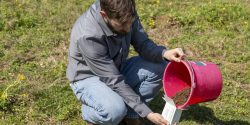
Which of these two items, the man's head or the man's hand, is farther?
the man's hand

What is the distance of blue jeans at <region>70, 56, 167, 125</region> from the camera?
11.1ft

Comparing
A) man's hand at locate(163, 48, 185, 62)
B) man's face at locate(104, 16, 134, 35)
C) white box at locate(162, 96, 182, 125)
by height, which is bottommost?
white box at locate(162, 96, 182, 125)

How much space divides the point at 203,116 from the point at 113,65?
1.09 metres

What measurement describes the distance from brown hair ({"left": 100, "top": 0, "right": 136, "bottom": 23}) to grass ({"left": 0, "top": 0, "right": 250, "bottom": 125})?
110 cm

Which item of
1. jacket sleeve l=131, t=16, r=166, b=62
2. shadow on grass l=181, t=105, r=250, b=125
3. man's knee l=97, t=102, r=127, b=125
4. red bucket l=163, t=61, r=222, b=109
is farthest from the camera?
shadow on grass l=181, t=105, r=250, b=125

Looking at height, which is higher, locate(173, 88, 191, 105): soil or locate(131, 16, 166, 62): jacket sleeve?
locate(131, 16, 166, 62): jacket sleeve

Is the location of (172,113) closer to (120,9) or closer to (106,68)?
(106,68)

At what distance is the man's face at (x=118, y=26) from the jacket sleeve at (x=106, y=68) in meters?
0.12

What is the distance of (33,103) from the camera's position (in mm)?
4047

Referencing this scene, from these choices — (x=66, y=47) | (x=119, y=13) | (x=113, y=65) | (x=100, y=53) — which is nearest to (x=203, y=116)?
(x=113, y=65)

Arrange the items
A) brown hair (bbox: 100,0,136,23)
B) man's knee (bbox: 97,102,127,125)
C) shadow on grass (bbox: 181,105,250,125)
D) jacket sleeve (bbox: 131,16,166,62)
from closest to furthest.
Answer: brown hair (bbox: 100,0,136,23) → man's knee (bbox: 97,102,127,125) → jacket sleeve (bbox: 131,16,166,62) → shadow on grass (bbox: 181,105,250,125)

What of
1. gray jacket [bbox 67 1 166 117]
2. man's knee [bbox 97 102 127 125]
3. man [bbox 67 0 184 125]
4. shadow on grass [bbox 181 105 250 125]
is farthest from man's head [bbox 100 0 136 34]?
shadow on grass [bbox 181 105 250 125]

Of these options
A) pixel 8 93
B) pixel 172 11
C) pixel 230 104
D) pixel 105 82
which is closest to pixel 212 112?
pixel 230 104

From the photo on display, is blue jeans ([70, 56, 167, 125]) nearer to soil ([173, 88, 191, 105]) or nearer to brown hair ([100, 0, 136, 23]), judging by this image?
soil ([173, 88, 191, 105])
